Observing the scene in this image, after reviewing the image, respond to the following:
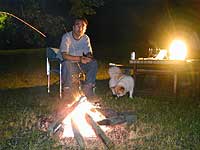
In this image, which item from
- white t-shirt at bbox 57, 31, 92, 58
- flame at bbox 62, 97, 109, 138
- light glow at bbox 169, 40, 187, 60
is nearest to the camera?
flame at bbox 62, 97, 109, 138

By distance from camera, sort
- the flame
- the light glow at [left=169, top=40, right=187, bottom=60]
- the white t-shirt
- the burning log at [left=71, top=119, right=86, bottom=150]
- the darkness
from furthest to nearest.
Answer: the darkness → the light glow at [left=169, top=40, right=187, bottom=60] → the white t-shirt → the flame → the burning log at [left=71, top=119, right=86, bottom=150]

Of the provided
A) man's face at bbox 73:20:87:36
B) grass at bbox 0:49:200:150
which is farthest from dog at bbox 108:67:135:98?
man's face at bbox 73:20:87:36

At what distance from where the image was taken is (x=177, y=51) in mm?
6930

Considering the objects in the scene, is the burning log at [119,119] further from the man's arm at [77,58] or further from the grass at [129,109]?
the man's arm at [77,58]

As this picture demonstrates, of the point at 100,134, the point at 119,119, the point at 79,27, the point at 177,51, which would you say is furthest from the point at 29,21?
the point at 100,134

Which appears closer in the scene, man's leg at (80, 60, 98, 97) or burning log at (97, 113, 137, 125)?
burning log at (97, 113, 137, 125)

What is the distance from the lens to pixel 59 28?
8.21 meters

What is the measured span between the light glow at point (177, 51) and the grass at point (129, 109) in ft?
2.01

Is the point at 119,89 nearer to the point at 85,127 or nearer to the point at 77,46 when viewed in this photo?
the point at 77,46

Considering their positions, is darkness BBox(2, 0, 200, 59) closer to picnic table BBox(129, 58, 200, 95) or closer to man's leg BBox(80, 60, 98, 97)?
picnic table BBox(129, 58, 200, 95)

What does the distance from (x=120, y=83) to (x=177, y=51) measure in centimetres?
117

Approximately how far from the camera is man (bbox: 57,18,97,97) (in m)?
5.74

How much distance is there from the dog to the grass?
16cm

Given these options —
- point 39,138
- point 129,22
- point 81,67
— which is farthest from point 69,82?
point 129,22
